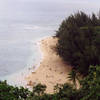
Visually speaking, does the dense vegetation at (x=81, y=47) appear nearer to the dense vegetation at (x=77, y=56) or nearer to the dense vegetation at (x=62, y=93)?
the dense vegetation at (x=77, y=56)

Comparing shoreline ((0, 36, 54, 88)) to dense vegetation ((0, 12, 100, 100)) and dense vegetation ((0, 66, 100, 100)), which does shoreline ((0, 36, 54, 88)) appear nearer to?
dense vegetation ((0, 12, 100, 100))

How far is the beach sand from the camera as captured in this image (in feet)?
48.3

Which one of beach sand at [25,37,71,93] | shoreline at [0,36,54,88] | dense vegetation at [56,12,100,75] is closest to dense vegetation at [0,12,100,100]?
dense vegetation at [56,12,100,75]

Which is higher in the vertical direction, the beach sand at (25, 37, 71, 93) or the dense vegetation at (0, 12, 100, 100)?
the dense vegetation at (0, 12, 100, 100)

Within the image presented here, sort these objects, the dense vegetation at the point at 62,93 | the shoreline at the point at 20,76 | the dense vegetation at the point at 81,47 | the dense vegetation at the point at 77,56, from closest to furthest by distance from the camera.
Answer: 1. the dense vegetation at the point at 62,93
2. the dense vegetation at the point at 77,56
3. the shoreline at the point at 20,76
4. the dense vegetation at the point at 81,47

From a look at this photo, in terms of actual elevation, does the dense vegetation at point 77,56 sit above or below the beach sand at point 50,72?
above

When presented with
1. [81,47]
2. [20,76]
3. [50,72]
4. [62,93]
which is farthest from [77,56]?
[62,93]

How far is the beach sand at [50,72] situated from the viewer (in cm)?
1473

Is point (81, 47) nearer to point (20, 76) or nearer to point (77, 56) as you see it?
point (77, 56)

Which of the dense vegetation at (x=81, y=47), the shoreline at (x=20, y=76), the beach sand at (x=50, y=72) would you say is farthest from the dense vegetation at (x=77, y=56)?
the shoreline at (x=20, y=76)

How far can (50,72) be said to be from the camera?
16344 millimetres

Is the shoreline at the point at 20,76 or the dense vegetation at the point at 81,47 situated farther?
the dense vegetation at the point at 81,47

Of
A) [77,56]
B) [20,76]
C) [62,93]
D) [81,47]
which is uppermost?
[81,47]

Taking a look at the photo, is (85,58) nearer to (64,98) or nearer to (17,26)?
(64,98)
